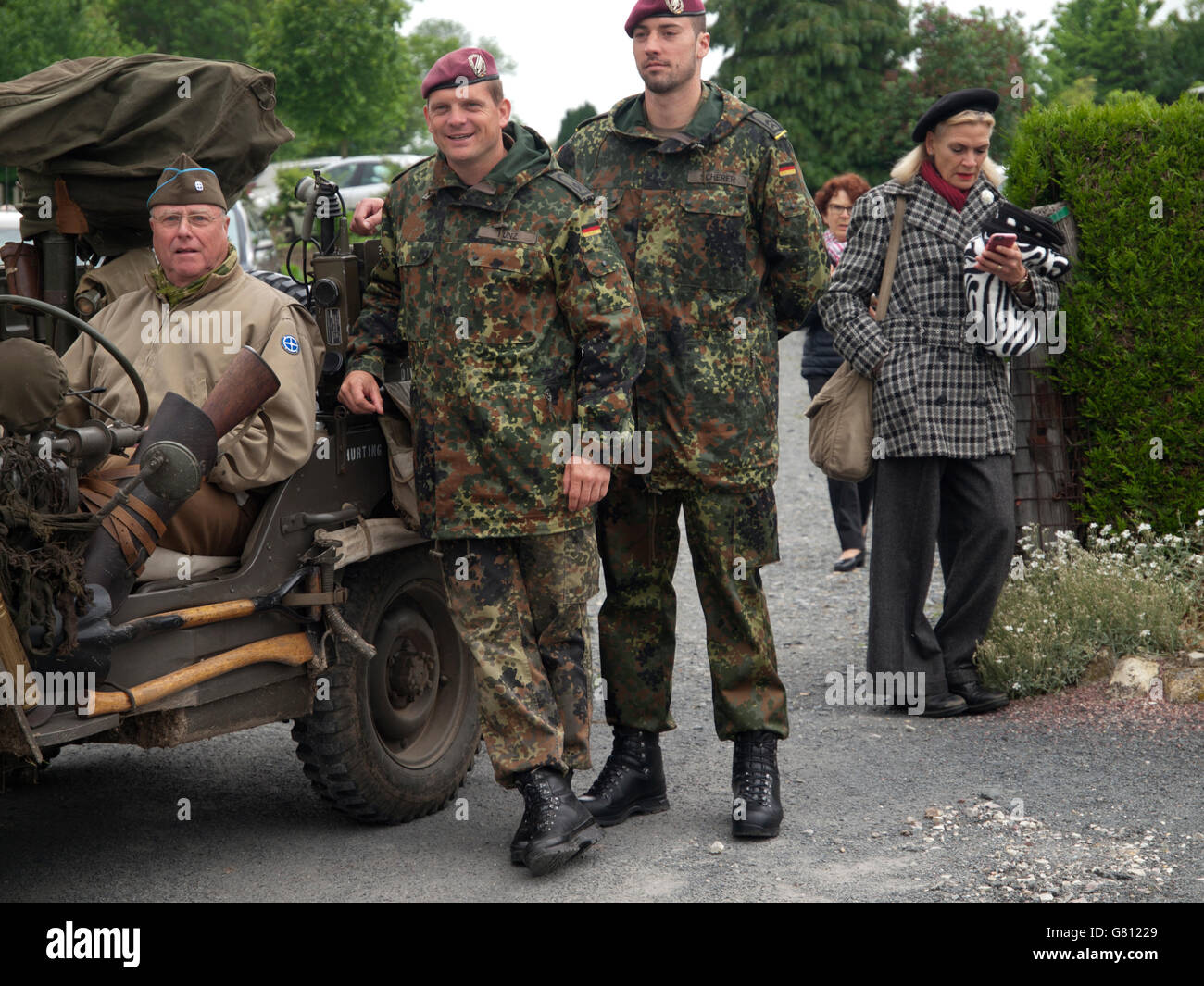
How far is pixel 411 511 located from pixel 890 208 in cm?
234

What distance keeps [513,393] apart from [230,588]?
0.95m

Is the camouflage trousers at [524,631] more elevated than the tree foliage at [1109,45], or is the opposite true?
the tree foliage at [1109,45]

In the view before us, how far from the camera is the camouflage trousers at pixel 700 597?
447cm

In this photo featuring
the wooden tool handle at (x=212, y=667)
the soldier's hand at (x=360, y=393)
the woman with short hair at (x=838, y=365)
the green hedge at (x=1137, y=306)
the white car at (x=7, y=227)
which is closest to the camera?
the wooden tool handle at (x=212, y=667)

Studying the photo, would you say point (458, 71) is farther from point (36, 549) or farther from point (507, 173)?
point (36, 549)

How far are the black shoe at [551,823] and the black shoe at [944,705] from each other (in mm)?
1985

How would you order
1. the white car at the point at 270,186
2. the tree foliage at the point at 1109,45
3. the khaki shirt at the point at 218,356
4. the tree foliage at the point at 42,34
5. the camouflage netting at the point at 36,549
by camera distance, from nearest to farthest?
the camouflage netting at the point at 36,549 < the khaki shirt at the point at 218,356 < the tree foliage at the point at 42,34 < the white car at the point at 270,186 < the tree foliage at the point at 1109,45

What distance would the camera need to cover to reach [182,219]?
4.43 metres

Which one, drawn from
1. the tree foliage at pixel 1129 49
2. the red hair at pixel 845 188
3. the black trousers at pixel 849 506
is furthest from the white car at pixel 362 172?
the tree foliage at pixel 1129 49

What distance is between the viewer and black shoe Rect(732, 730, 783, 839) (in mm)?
4406

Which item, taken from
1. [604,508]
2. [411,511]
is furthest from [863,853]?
[411,511]

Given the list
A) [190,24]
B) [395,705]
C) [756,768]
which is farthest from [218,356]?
[190,24]

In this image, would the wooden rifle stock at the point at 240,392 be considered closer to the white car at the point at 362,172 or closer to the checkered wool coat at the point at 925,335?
the checkered wool coat at the point at 925,335
